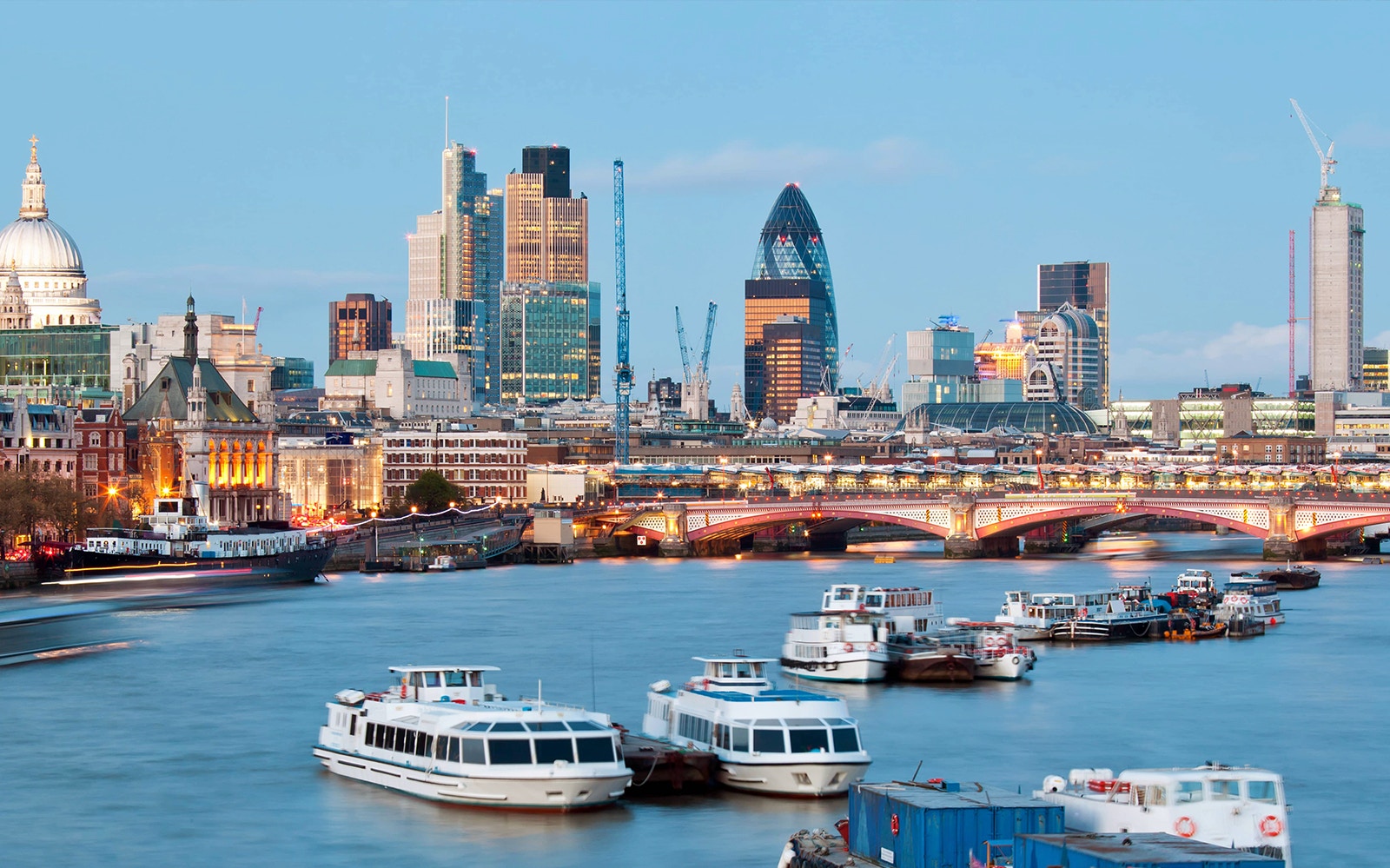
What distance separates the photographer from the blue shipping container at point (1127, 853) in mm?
24047

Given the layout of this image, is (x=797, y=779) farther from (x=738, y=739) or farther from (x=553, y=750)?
(x=553, y=750)

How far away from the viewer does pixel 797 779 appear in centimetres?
3512

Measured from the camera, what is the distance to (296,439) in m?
144

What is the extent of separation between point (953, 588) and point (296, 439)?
73356mm

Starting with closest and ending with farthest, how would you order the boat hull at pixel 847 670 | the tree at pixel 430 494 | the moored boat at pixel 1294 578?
the boat hull at pixel 847 670, the moored boat at pixel 1294 578, the tree at pixel 430 494

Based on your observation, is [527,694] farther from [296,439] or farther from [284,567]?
[296,439]

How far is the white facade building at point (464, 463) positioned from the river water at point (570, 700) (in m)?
51.7

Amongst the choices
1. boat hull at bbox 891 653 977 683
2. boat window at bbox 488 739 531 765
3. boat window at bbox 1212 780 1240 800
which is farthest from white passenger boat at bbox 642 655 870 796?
boat hull at bbox 891 653 977 683

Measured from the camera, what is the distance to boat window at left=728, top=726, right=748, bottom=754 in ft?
117

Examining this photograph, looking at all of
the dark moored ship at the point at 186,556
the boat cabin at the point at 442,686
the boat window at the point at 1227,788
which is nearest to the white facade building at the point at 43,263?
the dark moored ship at the point at 186,556

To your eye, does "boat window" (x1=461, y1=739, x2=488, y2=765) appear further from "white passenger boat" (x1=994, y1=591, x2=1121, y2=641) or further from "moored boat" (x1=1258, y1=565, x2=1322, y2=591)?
"moored boat" (x1=1258, y1=565, x2=1322, y2=591)

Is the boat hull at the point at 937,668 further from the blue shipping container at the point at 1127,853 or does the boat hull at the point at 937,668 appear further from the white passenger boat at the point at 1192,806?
the blue shipping container at the point at 1127,853

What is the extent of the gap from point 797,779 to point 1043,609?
30.3 meters

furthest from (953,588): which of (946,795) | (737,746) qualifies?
(946,795)
